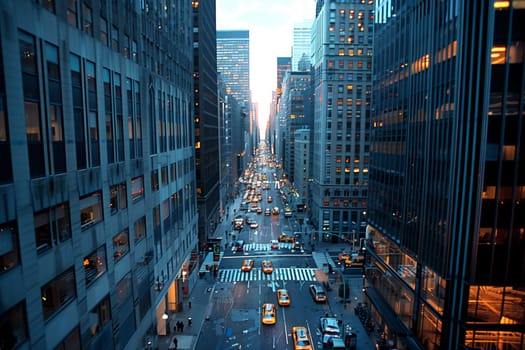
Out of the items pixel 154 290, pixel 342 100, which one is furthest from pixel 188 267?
pixel 342 100

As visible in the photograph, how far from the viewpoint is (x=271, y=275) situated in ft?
187

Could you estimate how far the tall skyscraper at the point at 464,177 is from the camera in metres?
23.3

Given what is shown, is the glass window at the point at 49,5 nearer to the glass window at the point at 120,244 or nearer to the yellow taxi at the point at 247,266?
the glass window at the point at 120,244

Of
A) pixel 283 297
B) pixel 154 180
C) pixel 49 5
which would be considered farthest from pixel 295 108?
pixel 49 5

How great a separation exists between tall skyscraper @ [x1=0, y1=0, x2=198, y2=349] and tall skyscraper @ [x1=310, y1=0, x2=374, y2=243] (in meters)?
46.3

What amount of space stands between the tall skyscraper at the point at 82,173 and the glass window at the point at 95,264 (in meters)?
0.10

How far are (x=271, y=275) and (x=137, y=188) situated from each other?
3417 cm

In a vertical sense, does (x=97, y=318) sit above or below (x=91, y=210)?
below

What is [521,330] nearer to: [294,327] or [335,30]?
[294,327]

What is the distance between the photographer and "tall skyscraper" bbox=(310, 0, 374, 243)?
7419 centimetres

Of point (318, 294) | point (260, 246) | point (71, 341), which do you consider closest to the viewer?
point (71, 341)

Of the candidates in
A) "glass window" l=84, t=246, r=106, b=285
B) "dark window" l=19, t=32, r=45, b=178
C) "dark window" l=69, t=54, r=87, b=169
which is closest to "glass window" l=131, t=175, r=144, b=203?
"glass window" l=84, t=246, r=106, b=285

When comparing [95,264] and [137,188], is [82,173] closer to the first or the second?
[95,264]

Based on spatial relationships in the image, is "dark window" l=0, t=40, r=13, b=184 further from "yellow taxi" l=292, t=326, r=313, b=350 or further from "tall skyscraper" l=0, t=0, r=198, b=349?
"yellow taxi" l=292, t=326, r=313, b=350
